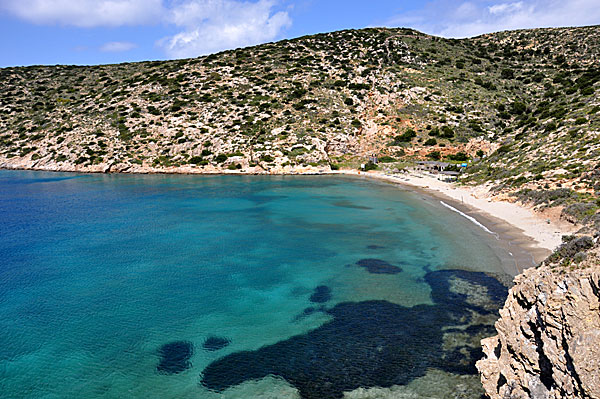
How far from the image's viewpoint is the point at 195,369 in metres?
14.7

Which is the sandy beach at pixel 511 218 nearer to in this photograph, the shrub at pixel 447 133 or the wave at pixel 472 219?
the wave at pixel 472 219

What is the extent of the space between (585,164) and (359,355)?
34793mm

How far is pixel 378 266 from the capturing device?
82.7 ft

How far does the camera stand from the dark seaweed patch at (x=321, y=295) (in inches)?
814

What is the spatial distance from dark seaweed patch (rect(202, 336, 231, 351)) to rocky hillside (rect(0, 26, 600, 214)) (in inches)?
1924

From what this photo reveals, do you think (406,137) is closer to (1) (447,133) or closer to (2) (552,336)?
(1) (447,133)

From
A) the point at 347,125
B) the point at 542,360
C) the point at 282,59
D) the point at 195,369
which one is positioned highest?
the point at 282,59

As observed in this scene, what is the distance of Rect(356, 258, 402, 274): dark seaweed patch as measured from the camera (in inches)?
958

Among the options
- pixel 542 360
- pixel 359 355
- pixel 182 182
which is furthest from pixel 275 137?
pixel 542 360

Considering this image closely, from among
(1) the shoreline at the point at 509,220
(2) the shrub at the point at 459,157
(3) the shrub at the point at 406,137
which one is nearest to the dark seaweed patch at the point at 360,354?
(1) the shoreline at the point at 509,220

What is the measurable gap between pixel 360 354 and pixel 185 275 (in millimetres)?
13782

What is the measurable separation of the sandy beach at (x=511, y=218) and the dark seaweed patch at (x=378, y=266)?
8712 millimetres

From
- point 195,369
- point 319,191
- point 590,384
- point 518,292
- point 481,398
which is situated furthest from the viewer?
point 319,191

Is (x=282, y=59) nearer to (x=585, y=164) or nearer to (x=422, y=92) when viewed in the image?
(x=422, y=92)
